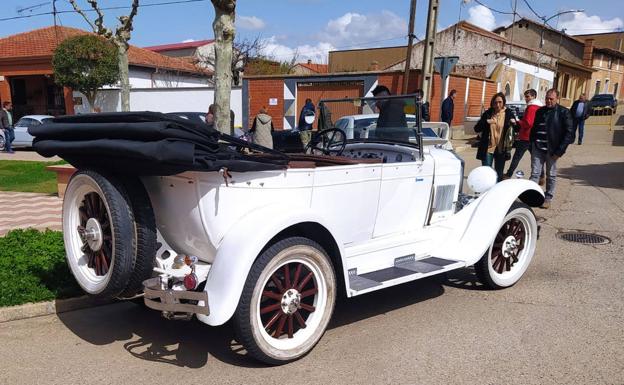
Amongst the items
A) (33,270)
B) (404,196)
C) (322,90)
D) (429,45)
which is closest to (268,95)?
(322,90)

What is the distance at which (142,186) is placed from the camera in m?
3.20

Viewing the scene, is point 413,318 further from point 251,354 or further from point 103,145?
point 103,145

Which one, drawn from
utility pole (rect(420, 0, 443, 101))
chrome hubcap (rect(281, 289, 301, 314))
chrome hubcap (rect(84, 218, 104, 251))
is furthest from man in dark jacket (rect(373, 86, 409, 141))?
utility pole (rect(420, 0, 443, 101))

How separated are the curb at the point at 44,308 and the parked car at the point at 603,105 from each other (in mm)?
35436

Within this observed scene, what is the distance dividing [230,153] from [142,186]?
61cm

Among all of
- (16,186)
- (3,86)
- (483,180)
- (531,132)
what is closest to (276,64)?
(3,86)

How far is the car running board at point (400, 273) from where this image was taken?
140 inches

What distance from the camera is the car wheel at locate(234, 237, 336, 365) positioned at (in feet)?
9.99

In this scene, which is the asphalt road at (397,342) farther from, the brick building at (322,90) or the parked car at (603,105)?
the parked car at (603,105)

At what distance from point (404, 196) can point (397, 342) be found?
1.24 meters

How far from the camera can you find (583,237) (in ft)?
21.5

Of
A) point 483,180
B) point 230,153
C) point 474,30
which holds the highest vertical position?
point 474,30

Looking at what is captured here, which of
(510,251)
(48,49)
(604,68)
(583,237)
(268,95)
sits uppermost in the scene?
(604,68)

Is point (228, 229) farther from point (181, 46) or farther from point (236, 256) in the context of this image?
point (181, 46)
